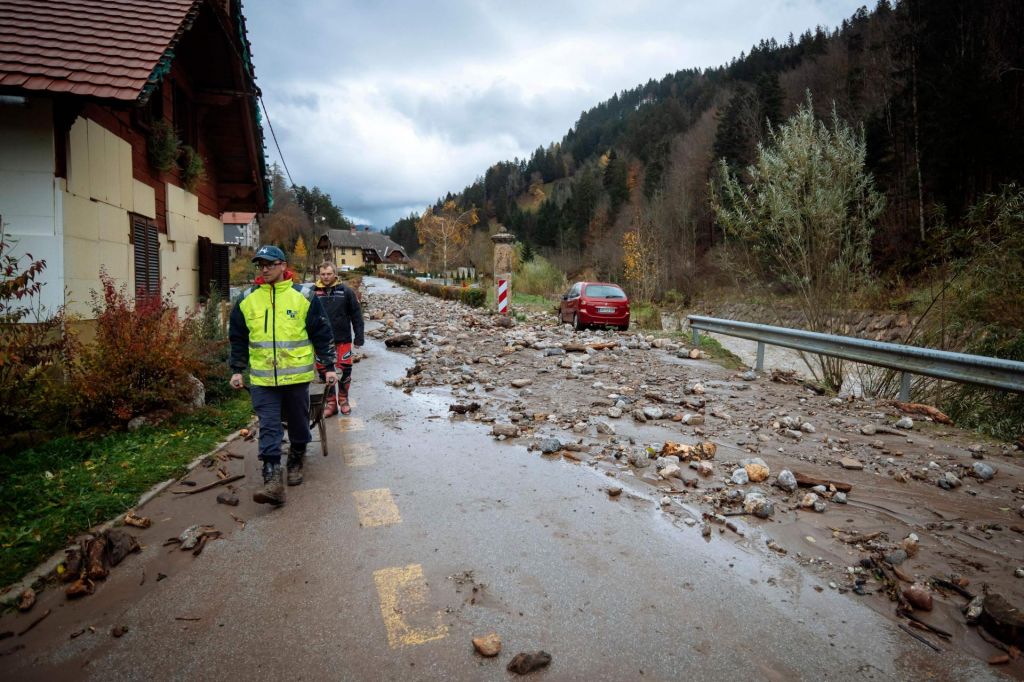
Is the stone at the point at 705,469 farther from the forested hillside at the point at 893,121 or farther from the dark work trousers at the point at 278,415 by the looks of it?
the forested hillside at the point at 893,121

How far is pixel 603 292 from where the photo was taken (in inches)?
701

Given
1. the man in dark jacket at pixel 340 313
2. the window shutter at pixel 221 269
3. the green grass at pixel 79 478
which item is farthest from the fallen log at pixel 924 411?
the window shutter at pixel 221 269

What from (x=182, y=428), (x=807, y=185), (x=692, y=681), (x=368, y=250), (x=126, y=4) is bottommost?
(x=692, y=681)

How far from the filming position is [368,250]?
11381 cm

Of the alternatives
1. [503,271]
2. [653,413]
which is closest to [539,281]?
[503,271]

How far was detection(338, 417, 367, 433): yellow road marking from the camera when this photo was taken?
662cm

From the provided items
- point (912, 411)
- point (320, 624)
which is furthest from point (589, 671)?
point (912, 411)

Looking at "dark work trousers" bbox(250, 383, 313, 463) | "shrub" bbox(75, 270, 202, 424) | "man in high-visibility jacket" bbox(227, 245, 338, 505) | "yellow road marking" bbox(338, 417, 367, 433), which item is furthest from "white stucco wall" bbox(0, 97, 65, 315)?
"dark work trousers" bbox(250, 383, 313, 463)

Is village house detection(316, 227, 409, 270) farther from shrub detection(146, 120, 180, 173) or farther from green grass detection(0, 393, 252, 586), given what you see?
green grass detection(0, 393, 252, 586)

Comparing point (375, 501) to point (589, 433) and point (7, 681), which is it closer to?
point (7, 681)

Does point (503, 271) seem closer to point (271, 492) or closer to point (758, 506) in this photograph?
point (271, 492)

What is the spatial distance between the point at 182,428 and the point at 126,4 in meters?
5.97

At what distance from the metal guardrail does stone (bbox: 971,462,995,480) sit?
121 centimetres

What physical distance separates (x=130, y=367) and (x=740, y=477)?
6.35 m
